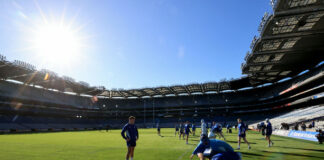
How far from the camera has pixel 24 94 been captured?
6134 cm

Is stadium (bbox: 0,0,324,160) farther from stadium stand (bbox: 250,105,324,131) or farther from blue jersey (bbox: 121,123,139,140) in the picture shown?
blue jersey (bbox: 121,123,139,140)

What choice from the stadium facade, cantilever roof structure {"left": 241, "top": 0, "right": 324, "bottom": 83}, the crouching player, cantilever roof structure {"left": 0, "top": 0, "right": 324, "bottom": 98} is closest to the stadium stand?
the stadium facade

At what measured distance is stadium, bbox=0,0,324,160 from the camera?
17.7 m

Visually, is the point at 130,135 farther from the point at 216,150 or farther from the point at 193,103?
the point at 193,103

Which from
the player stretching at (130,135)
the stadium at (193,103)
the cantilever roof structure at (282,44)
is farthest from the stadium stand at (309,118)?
the player stretching at (130,135)

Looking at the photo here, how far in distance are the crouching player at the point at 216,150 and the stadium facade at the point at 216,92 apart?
22772mm

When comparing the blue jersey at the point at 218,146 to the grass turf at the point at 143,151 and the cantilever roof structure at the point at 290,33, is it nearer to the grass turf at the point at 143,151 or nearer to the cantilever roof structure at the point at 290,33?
the grass turf at the point at 143,151

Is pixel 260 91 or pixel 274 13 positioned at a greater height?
pixel 274 13

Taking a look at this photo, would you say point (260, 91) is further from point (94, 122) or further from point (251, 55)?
point (94, 122)

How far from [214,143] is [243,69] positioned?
4291cm

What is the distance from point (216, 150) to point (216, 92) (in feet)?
277

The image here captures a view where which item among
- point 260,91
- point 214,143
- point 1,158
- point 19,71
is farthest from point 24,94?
point 260,91

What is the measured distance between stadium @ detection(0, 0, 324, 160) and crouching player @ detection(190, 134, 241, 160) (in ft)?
18.7

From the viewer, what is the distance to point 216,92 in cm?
8569
